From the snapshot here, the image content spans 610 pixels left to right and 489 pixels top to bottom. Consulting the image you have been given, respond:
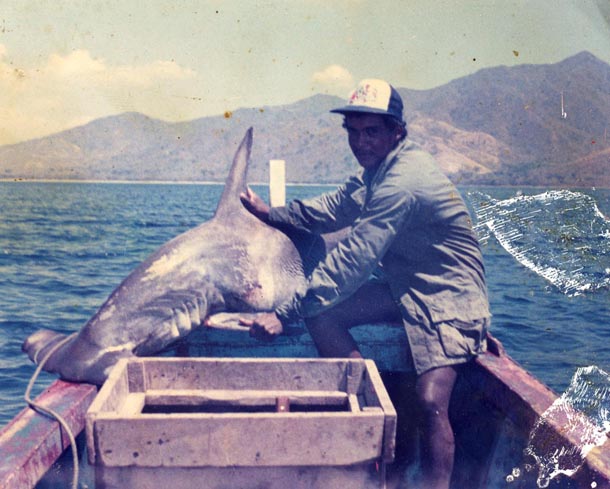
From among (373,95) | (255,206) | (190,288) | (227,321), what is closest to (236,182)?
(255,206)

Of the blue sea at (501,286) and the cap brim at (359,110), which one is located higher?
the cap brim at (359,110)

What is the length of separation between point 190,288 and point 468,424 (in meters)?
1.89

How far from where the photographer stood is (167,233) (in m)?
27.0

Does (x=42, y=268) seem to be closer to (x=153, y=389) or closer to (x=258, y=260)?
(x=258, y=260)

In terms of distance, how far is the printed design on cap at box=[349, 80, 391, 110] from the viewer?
10.1 ft

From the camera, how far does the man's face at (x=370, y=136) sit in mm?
3137

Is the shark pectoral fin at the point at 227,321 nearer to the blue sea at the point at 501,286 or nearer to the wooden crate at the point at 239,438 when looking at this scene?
the wooden crate at the point at 239,438

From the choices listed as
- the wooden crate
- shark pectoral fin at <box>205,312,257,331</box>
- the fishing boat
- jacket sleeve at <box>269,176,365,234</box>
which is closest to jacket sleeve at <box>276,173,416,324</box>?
the fishing boat

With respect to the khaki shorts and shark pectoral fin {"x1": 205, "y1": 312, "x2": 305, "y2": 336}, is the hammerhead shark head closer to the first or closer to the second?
shark pectoral fin {"x1": 205, "y1": 312, "x2": 305, "y2": 336}

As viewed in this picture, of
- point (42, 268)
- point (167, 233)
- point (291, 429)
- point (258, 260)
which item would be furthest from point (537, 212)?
point (291, 429)

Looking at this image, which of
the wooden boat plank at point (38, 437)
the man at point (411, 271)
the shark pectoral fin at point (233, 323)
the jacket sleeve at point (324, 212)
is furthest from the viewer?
the jacket sleeve at point (324, 212)

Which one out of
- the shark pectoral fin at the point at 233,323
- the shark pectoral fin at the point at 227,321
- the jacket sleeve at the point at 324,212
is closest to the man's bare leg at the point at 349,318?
the shark pectoral fin at the point at 233,323

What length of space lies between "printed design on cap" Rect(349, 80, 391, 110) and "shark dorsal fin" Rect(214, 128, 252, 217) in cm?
140

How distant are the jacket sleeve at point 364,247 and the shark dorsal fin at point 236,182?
4.82 feet
